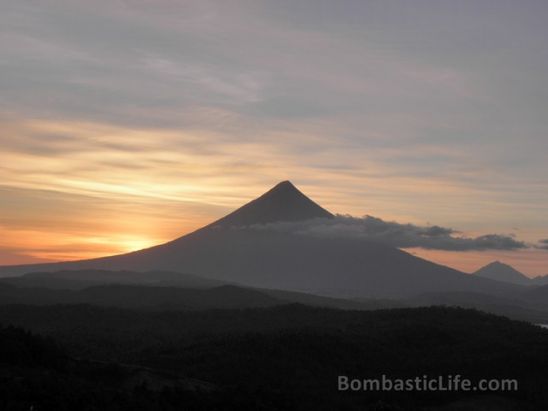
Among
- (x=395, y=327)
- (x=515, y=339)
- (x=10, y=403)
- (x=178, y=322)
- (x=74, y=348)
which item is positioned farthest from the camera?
(x=178, y=322)

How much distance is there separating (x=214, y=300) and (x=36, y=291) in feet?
102

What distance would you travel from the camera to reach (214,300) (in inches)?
4626

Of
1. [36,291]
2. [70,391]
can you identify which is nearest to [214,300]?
[36,291]

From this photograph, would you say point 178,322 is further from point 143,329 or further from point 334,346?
point 334,346

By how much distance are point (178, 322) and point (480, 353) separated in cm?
3463

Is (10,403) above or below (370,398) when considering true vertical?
above

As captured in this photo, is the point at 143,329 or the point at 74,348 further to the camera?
the point at 143,329

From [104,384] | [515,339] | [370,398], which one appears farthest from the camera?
[515,339]

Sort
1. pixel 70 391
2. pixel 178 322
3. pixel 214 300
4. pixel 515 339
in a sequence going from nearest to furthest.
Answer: pixel 70 391 → pixel 515 339 → pixel 178 322 → pixel 214 300

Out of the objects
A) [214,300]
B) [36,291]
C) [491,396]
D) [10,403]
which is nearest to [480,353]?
[491,396]

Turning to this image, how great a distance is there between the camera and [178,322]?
7338 cm

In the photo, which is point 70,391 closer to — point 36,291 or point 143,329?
point 143,329

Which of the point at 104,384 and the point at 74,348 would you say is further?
the point at 74,348

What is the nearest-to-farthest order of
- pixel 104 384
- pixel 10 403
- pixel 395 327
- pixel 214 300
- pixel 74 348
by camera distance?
pixel 10 403 < pixel 104 384 < pixel 74 348 < pixel 395 327 < pixel 214 300
